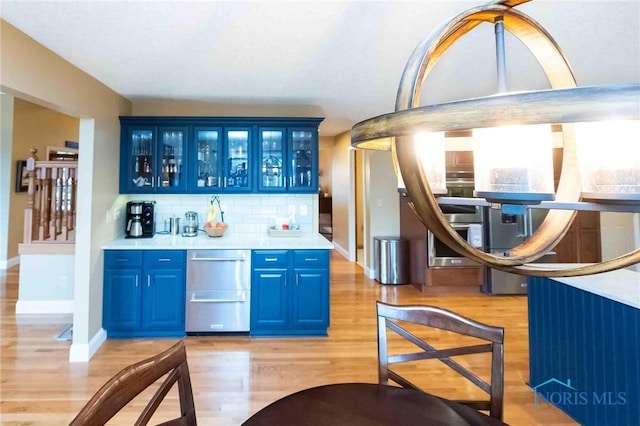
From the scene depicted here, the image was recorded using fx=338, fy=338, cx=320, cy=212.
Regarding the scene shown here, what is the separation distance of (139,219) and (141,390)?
10.5 feet

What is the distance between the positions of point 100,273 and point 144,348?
83 centimetres

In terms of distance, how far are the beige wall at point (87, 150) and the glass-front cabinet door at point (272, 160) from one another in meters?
1.49

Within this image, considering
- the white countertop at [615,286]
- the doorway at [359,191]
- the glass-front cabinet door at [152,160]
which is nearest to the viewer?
the white countertop at [615,286]

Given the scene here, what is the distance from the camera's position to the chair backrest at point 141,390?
0.79m

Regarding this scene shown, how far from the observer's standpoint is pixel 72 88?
2674 millimetres

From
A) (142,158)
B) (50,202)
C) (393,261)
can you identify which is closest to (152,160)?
(142,158)

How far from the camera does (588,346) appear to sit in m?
2.01

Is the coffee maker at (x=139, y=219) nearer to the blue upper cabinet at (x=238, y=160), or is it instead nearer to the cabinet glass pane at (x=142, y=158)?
the cabinet glass pane at (x=142, y=158)

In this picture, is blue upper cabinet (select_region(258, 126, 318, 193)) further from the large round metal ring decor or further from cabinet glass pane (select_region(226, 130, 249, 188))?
the large round metal ring decor

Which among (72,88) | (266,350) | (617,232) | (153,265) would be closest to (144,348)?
(153,265)

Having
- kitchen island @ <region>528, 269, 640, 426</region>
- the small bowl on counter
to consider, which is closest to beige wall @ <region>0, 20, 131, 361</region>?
the small bowl on counter

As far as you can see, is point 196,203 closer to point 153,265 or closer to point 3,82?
point 153,265

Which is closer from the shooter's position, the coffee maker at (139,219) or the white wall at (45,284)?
the coffee maker at (139,219)

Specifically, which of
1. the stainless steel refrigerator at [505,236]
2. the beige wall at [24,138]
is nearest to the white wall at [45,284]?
the beige wall at [24,138]
